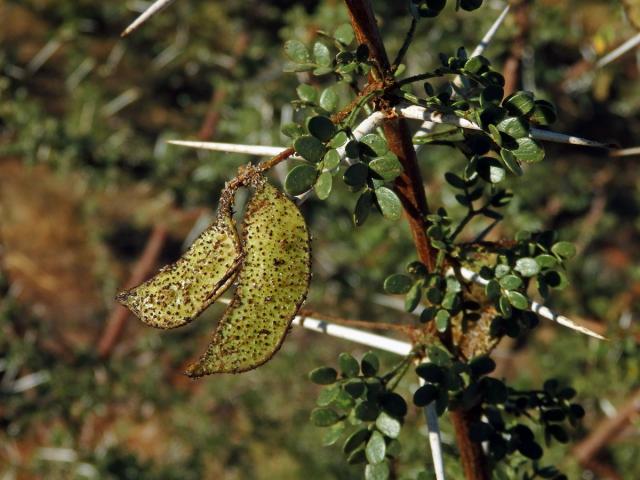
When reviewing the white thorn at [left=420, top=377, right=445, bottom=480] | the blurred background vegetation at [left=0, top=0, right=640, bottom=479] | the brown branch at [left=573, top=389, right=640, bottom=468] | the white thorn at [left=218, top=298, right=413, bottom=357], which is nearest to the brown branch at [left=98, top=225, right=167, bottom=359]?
the blurred background vegetation at [left=0, top=0, right=640, bottom=479]

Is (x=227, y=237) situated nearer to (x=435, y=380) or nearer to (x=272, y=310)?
(x=272, y=310)

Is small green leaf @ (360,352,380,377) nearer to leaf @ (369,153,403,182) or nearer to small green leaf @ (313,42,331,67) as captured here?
leaf @ (369,153,403,182)

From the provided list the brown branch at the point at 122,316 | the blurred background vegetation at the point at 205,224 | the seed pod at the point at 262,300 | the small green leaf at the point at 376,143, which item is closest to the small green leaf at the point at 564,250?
the small green leaf at the point at 376,143

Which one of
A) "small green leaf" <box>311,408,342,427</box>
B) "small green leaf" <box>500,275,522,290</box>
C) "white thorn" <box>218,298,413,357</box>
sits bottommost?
"small green leaf" <box>311,408,342,427</box>

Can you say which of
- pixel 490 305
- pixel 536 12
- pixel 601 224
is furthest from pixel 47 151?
pixel 601 224

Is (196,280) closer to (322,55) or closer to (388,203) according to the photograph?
(388,203)

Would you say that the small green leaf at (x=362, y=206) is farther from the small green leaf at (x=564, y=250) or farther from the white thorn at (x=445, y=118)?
the small green leaf at (x=564, y=250)

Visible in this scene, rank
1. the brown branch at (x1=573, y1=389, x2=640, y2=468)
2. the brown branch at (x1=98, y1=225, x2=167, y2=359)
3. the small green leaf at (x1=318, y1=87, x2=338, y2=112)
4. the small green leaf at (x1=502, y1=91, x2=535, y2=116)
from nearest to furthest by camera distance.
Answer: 1. the small green leaf at (x1=502, y1=91, x2=535, y2=116)
2. the small green leaf at (x1=318, y1=87, x2=338, y2=112)
3. the brown branch at (x1=573, y1=389, x2=640, y2=468)
4. the brown branch at (x1=98, y1=225, x2=167, y2=359)
